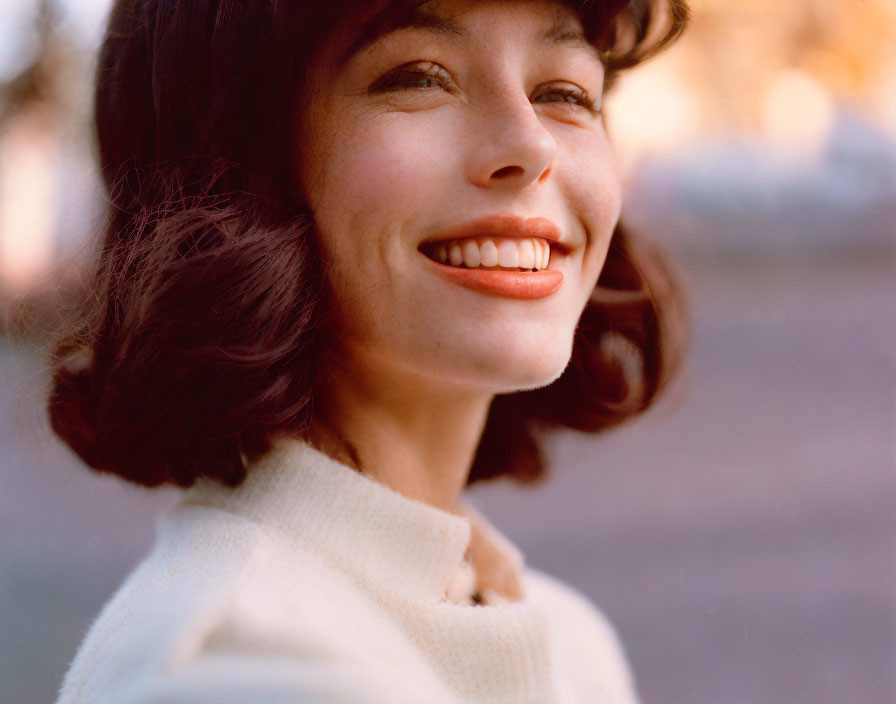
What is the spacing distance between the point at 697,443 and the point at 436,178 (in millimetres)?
4486

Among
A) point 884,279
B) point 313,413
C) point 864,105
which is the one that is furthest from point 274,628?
point 884,279

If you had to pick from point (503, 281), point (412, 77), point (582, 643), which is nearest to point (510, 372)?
point (503, 281)

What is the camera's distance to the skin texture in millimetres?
1223

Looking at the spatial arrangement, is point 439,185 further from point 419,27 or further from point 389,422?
point 389,422

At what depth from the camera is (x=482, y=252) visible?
4.09 ft

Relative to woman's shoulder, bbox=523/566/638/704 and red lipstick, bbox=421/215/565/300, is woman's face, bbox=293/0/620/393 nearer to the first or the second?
red lipstick, bbox=421/215/565/300

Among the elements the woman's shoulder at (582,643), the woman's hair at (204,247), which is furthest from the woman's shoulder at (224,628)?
the woman's shoulder at (582,643)

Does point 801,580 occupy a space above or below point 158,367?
below

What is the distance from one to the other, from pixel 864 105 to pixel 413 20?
3879 millimetres

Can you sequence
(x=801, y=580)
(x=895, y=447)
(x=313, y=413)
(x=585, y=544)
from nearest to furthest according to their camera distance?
(x=313, y=413) → (x=801, y=580) → (x=585, y=544) → (x=895, y=447)

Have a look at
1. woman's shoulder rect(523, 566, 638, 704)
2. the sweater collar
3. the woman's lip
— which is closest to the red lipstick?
the woman's lip

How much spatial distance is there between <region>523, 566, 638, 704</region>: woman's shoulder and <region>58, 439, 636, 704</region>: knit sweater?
15.6 inches

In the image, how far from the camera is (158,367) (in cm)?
124

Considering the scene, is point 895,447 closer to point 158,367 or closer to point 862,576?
point 862,576
